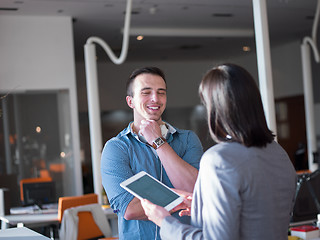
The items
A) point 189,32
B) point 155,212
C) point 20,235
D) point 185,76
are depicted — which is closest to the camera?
point 155,212

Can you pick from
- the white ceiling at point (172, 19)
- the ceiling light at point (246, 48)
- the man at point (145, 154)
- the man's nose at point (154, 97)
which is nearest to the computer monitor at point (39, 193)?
the white ceiling at point (172, 19)

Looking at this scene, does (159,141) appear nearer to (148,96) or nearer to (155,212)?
(148,96)

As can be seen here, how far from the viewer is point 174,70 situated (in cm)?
1487

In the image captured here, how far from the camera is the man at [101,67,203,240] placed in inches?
84.2

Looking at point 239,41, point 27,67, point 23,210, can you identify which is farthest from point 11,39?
point 239,41

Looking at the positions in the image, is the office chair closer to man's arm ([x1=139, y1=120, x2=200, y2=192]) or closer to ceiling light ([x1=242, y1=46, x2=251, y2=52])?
man's arm ([x1=139, y1=120, x2=200, y2=192])

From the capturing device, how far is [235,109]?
1613 millimetres

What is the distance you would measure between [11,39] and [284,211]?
26.3 feet

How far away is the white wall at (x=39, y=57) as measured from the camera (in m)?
8.78

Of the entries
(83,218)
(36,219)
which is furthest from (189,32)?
(83,218)

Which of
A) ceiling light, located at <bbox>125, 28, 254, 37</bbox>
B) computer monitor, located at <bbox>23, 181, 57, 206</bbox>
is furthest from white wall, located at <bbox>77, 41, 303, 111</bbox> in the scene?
computer monitor, located at <bbox>23, 181, 57, 206</bbox>

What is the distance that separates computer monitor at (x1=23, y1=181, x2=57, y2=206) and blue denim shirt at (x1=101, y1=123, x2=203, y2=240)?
4.91m

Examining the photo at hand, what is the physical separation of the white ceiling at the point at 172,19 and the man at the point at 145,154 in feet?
20.4

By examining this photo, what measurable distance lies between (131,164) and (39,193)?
5.02 metres
